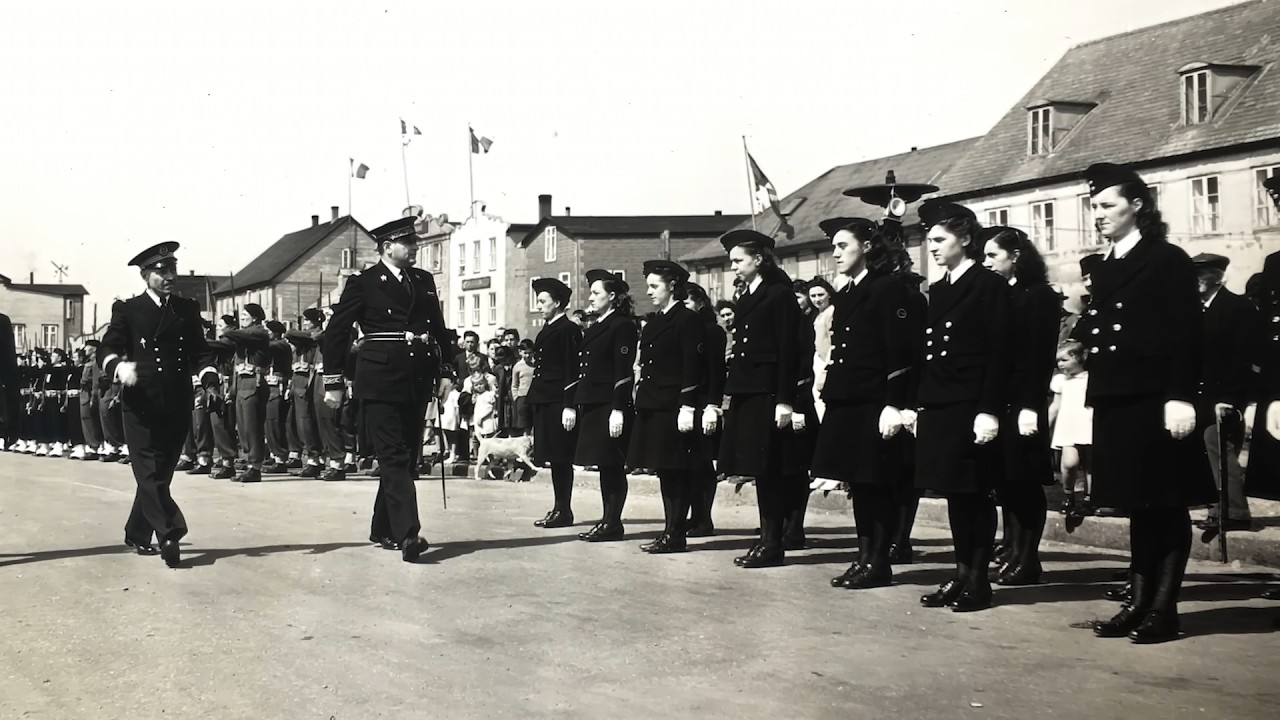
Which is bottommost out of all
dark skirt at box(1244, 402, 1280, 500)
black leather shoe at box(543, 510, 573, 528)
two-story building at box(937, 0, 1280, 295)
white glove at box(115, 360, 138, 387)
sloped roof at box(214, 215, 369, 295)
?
black leather shoe at box(543, 510, 573, 528)

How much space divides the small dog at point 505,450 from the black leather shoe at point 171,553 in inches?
350

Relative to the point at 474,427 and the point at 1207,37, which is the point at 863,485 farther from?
the point at 1207,37

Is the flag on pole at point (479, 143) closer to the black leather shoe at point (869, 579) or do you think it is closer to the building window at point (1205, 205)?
the building window at point (1205, 205)

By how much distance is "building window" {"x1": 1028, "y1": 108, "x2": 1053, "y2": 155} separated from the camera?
142ft

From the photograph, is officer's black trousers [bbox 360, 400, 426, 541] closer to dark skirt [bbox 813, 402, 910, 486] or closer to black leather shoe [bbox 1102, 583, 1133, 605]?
dark skirt [bbox 813, 402, 910, 486]

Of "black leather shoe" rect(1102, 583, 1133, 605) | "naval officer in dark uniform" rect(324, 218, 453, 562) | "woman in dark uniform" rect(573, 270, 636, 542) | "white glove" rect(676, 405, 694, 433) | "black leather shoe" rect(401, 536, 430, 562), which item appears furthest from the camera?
"woman in dark uniform" rect(573, 270, 636, 542)

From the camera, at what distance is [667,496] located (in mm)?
10906

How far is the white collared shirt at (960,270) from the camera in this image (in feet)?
26.1

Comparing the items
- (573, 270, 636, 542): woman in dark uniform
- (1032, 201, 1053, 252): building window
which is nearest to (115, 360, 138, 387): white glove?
(573, 270, 636, 542): woman in dark uniform

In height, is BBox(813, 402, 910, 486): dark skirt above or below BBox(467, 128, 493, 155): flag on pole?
below

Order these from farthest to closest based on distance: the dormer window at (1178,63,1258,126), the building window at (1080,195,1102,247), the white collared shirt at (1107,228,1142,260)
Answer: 1. the building window at (1080,195,1102,247)
2. the dormer window at (1178,63,1258,126)
3. the white collared shirt at (1107,228,1142,260)

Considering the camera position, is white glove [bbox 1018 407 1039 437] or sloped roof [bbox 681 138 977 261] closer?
white glove [bbox 1018 407 1039 437]

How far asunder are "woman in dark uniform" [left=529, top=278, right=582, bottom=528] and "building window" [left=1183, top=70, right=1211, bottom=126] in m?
30.5

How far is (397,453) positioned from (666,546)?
2244 mm
